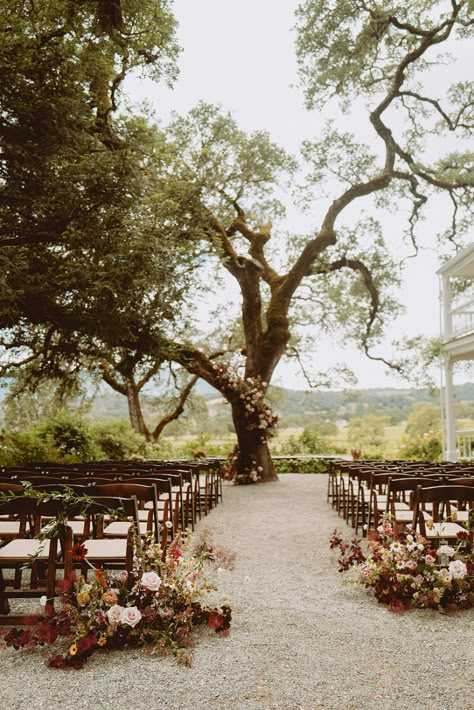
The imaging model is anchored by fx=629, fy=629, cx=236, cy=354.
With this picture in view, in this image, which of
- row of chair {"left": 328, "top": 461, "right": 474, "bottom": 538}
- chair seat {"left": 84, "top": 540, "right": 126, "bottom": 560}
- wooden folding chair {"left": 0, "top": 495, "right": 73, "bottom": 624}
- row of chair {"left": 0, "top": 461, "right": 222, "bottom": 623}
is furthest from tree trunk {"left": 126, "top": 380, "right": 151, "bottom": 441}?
wooden folding chair {"left": 0, "top": 495, "right": 73, "bottom": 624}

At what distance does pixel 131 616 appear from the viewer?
A: 427 cm

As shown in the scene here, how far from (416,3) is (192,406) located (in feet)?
50.4

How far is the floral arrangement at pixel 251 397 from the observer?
1631 cm

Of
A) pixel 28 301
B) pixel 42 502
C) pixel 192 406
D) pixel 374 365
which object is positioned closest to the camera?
pixel 42 502

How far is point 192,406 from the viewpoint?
80.2 feet

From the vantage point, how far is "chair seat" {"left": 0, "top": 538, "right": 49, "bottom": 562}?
4.89 m

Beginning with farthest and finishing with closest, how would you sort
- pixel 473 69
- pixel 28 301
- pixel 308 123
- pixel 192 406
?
1. pixel 192 406
2. pixel 308 123
3. pixel 473 69
4. pixel 28 301

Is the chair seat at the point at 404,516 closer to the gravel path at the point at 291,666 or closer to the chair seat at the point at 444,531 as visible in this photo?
the chair seat at the point at 444,531

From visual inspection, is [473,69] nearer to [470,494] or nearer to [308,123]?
[308,123]

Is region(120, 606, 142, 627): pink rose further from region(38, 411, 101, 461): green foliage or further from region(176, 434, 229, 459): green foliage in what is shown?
region(176, 434, 229, 459): green foliage

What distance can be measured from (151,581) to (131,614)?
0.87ft

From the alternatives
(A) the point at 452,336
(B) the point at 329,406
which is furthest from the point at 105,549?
(B) the point at 329,406

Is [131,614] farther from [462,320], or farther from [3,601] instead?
[462,320]

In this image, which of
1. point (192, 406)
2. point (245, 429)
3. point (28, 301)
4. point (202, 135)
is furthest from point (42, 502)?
point (192, 406)
